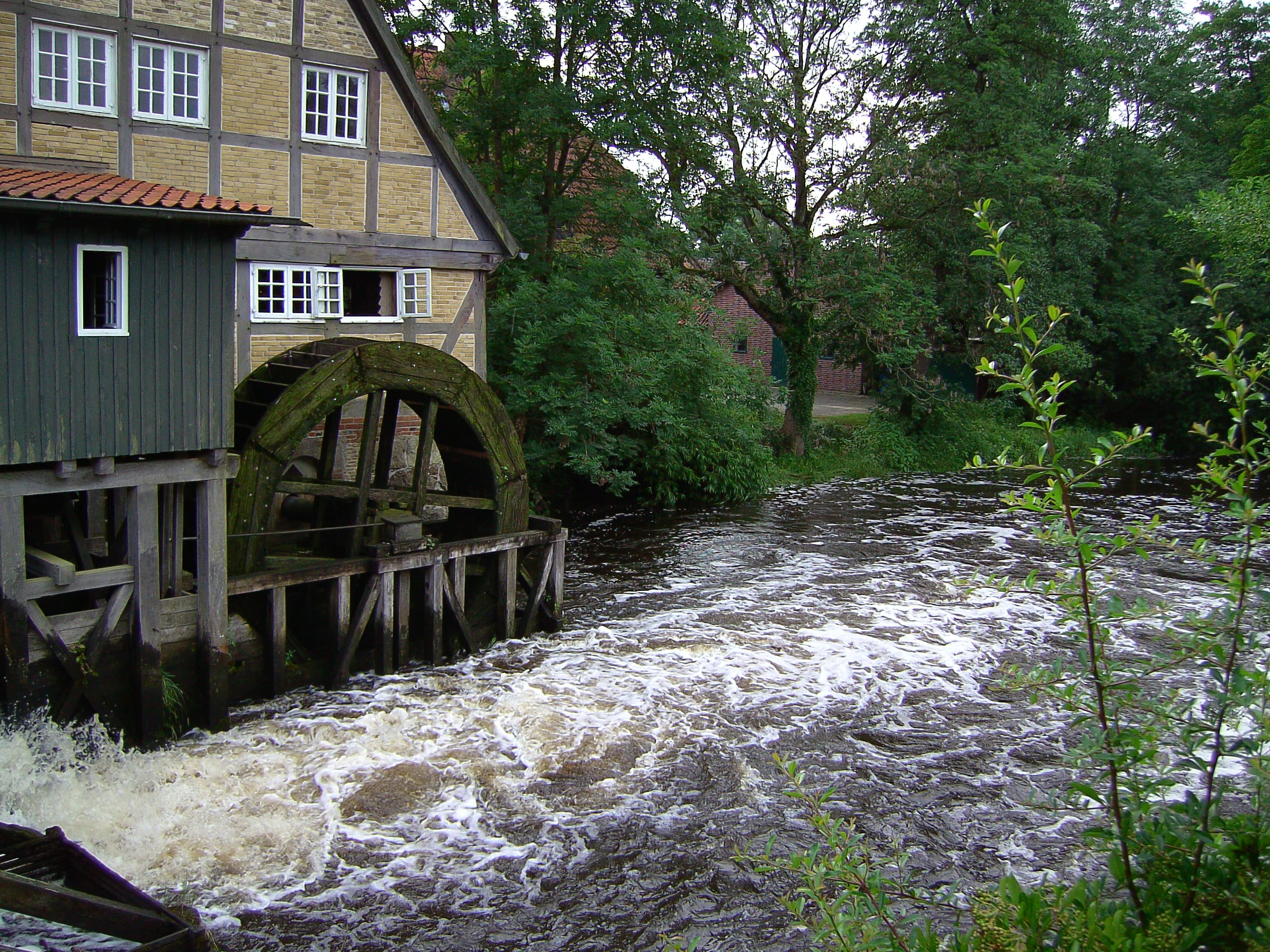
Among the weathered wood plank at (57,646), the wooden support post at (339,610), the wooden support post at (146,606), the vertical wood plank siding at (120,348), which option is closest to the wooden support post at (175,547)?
the wooden support post at (146,606)

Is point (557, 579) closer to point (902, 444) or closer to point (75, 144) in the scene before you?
point (75, 144)

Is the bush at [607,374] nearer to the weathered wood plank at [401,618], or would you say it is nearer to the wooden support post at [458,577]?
the wooden support post at [458,577]

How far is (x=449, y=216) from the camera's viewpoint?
1159 centimetres

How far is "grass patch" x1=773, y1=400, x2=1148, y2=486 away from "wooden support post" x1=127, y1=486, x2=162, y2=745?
13.8 m

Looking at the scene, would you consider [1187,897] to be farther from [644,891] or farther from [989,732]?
[989,732]

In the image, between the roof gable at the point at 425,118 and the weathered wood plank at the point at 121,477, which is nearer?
the weathered wood plank at the point at 121,477

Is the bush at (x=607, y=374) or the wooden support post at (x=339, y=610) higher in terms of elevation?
the bush at (x=607, y=374)

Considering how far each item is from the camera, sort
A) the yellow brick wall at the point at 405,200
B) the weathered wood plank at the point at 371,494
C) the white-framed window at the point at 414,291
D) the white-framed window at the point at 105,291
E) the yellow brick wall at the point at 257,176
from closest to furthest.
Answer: the white-framed window at the point at 105,291 < the weathered wood plank at the point at 371,494 < the yellow brick wall at the point at 257,176 < the yellow brick wall at the point at 405,200 < the white-framed window at the point at 414,291

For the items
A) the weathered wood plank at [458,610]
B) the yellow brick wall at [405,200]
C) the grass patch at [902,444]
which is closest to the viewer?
the weathered wood plank at [458,610]

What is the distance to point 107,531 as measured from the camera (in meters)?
9.36

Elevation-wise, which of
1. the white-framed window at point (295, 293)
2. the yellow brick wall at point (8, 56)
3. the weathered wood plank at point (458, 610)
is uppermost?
the yellow brick wall at point (8, 56)

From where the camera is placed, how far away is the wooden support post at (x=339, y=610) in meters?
8.82

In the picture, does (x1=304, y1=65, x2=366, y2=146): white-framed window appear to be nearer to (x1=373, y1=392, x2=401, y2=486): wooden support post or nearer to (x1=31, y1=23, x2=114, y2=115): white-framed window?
(x1=31, y1=23, x2=114, y2=115): white-framed window

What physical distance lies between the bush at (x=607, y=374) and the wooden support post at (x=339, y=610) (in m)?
5.29
